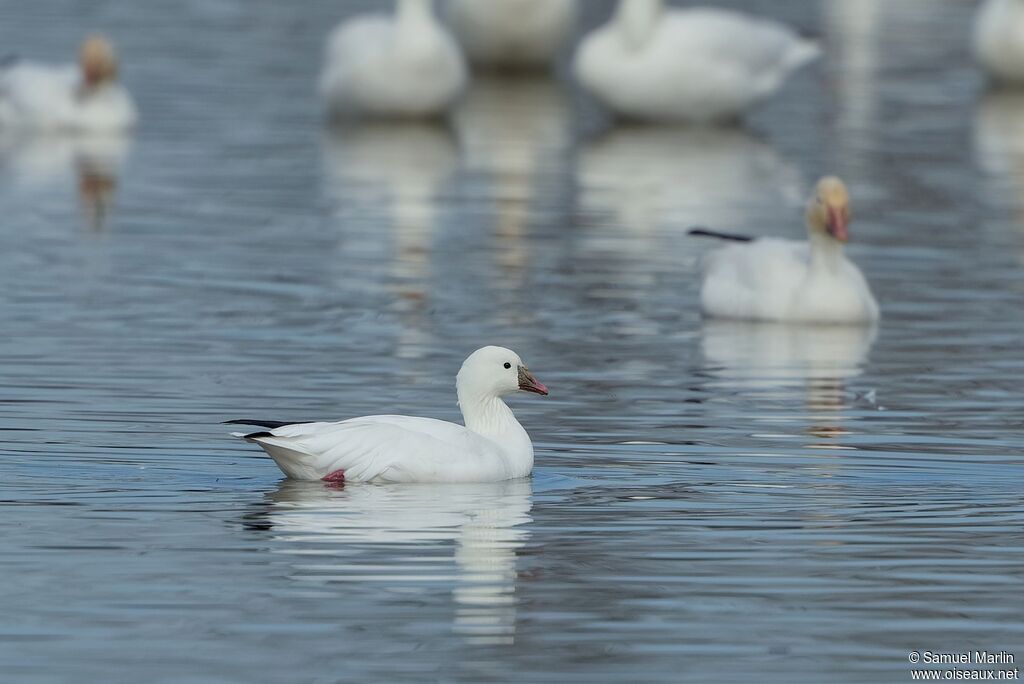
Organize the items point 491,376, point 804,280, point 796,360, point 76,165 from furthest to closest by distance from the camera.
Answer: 1. point 76,165
2. point 804,280
3. point 796,360
4. point 491,376

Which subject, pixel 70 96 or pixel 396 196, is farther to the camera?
pixel 70 96

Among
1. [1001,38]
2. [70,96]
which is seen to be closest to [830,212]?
[70,96]

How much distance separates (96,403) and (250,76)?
18.6 meters

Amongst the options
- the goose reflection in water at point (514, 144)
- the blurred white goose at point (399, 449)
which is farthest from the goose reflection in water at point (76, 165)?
the blurred white goose at point (399, 449)

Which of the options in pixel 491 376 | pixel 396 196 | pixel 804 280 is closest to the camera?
pixel 491 376

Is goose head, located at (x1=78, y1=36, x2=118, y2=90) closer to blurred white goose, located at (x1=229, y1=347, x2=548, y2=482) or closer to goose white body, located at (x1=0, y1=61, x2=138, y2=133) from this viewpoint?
goose white body, located at (x1=0, y1=61, x2=138, y2=133)

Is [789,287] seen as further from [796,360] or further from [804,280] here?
[796,360]

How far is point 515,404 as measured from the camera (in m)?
13.0

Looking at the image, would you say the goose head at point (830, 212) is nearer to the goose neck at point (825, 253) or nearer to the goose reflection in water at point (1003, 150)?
the goose neck at point (825, 253)

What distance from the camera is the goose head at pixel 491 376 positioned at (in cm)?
1112

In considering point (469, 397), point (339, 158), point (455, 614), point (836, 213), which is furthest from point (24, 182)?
point (455, 614)

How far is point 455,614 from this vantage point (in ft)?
28.0

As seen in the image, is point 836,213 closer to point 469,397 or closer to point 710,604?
point 469,397

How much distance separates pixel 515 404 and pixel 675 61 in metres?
14.5
